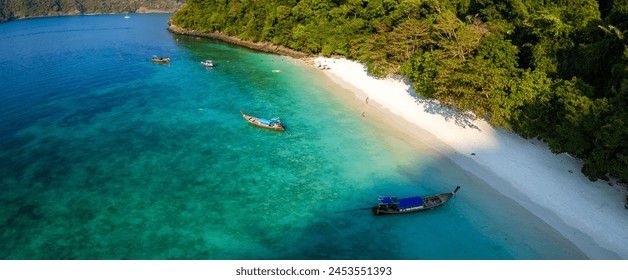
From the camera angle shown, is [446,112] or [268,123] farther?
[446,112]

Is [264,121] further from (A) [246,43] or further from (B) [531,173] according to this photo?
(A) [246,43]

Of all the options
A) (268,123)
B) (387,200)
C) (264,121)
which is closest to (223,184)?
(268,123)

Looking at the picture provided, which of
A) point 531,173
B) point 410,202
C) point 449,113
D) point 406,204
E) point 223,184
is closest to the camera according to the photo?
point 406,204

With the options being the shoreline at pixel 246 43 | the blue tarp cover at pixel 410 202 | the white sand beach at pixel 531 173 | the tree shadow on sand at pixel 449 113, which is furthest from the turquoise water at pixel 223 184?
the shoreline at pixel 246 43

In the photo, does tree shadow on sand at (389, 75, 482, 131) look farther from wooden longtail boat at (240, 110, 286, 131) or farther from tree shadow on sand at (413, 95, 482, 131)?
wooden longtail boat at (240, 110, 286, 131)

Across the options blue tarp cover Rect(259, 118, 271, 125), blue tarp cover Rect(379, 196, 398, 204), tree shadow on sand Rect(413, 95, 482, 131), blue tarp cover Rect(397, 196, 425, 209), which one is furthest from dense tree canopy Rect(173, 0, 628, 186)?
blue tarp cover Rect(259, 118, 271, 125)

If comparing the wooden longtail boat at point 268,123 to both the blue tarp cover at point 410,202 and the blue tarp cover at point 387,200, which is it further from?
the blue tarp cover at point 410,202
